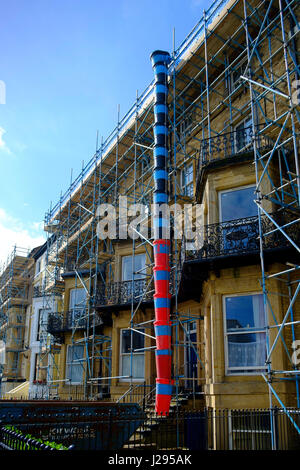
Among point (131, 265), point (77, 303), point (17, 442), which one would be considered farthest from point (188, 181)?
point (17, 442)

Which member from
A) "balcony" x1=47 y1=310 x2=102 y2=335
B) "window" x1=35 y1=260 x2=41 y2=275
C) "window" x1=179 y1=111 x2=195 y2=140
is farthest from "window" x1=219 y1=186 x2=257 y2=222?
"window" x1=35 y1=260 x2=41 y2=275

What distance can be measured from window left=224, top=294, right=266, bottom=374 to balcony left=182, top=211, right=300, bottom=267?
1.33 meters

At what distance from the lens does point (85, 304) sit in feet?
78.1

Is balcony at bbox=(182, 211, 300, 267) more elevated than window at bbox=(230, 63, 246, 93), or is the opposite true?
window at bbox=(230, 63, 246, 93)

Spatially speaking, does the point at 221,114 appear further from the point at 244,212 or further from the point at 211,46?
the point at 244,212

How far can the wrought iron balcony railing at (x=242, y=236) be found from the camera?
1265cm

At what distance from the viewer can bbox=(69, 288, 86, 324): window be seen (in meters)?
23.4

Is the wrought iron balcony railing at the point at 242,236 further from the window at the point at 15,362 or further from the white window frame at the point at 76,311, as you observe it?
the window at the point at 15,362

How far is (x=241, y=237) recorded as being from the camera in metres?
13.2

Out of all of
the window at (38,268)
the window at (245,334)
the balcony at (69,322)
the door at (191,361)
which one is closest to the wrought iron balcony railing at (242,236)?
the window at (245,334)

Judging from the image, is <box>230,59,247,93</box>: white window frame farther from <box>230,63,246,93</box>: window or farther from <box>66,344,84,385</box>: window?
<box>66,344,84,385</box>: window

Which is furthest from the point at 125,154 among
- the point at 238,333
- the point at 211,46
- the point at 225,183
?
the point at 238,333

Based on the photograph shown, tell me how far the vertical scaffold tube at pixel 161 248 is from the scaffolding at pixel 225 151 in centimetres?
37
